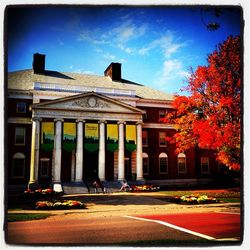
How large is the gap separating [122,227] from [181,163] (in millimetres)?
20967

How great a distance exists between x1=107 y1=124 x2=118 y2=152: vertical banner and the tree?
7292 mm

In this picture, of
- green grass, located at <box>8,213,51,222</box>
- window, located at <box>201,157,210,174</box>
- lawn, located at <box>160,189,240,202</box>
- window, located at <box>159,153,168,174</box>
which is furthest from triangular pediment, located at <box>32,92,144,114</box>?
green grass, located at <box>8,213,51,222</box>

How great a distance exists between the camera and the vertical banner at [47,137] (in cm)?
2380

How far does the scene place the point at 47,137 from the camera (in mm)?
23938

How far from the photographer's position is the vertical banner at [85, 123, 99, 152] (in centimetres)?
2483

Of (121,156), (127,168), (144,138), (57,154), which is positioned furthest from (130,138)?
(57,154)

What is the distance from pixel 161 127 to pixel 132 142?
16.0ft

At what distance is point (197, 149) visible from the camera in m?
29.9

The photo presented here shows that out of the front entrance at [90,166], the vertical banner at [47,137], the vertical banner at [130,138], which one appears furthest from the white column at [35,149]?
the vertical banner at [130,138]

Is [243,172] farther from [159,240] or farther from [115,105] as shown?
[115,105]

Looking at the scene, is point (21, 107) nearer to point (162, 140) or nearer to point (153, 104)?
point (153, 104)

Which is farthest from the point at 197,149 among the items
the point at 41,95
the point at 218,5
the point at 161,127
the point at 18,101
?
the point at 218,5

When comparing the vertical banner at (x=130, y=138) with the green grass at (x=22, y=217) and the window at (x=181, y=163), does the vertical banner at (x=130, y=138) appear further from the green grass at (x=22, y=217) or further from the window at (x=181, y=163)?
the green grass at (x=22, y=217)

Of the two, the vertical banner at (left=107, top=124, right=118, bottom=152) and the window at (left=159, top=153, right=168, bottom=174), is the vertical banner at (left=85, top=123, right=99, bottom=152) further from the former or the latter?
the window at (left=159, top=153, right=168, bottom=174)
